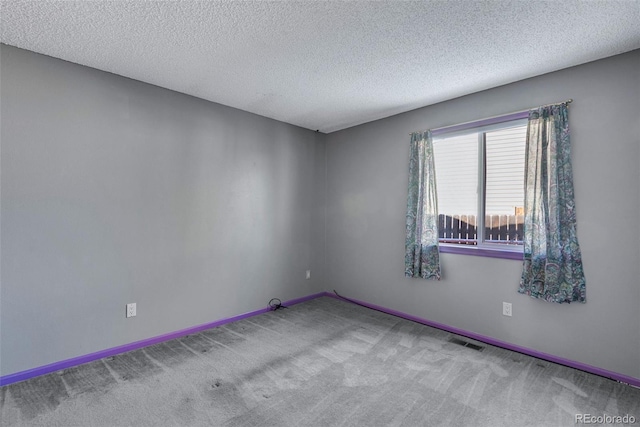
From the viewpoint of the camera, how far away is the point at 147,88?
287 centimetres

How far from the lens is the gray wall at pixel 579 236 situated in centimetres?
226

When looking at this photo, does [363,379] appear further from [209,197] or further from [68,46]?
[68,46]

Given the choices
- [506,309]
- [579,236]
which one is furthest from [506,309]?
[579,236]

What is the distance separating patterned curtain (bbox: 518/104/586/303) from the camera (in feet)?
8.03

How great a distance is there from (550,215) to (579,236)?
10.2 inches

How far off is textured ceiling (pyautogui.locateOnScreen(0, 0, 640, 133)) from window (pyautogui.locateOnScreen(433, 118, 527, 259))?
20.2 inches

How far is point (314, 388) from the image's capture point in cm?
217

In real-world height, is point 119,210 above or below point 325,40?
below

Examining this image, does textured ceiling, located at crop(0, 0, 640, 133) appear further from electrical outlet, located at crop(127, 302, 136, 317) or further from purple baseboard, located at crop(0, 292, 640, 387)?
purple baseboard, located at crop(0, 292, 640, 387)

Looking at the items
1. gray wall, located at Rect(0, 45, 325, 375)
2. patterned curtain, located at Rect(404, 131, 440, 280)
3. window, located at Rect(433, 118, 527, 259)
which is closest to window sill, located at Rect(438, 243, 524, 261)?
window, located at Rect(433, 118, 527, 259)

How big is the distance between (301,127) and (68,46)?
2.64 m

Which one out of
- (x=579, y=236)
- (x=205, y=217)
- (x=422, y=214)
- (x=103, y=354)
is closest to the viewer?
(x=579, y=236)

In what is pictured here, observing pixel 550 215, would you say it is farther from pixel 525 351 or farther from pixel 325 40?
pixel 325 40

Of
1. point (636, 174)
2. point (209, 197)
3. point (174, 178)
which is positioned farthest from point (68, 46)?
point (636, 174)
